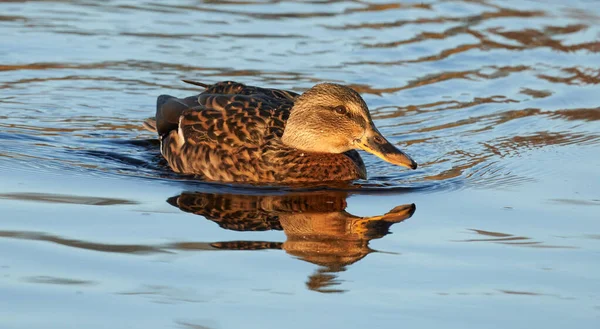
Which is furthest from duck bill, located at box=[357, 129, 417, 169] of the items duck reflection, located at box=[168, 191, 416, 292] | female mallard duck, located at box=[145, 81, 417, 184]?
duck reflection, located at box=[168, 191, 416, 292]

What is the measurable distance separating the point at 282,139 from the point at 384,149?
36.6 inches

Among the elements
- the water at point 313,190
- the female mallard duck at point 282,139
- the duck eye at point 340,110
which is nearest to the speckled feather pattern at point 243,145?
the female mallard duck at point 282,139

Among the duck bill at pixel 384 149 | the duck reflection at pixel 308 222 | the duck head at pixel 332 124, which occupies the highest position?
the duck head at pixel 332 124

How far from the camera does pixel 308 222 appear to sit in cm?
788

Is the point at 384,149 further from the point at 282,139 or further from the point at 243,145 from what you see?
the point at 243,145

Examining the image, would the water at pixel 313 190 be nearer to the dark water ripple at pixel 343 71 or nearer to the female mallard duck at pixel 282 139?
the dark water ripple at pixel 343 71

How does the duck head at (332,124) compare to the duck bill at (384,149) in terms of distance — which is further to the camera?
the duck head at (332,124)

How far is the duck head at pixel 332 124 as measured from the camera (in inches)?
363

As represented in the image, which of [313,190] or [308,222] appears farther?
[313,190]

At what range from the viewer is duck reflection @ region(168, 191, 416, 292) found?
695cm

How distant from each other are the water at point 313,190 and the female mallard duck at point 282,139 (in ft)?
0.87

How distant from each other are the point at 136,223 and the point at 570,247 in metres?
2.71

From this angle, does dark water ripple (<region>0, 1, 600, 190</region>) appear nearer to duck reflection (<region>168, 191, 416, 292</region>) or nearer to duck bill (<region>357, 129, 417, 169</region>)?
duck bill (<region>357, 129, 417, 169</region>)

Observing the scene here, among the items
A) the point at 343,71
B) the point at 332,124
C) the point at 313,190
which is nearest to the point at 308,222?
the point at 313,190
